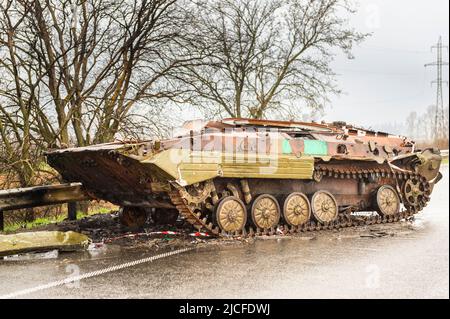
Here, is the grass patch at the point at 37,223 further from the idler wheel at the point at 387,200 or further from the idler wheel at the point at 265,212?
the idler wheel at the point at 387,200

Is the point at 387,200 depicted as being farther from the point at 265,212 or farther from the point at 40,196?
the point at 40,196

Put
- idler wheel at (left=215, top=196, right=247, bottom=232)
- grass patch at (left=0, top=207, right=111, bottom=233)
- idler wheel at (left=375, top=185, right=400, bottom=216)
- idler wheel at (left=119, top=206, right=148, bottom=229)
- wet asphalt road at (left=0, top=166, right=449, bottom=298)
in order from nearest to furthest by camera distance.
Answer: wet asphalt road at (left=0, top=166, right=449, bottom=298) → idler wheel at (left=215, top=196, right=247, bottom=232) → idler wheel at (left=119, top=206, right=148, bottom=229) → grass patch at (left=0, top=207, right=111, bottom=233) → idler wheel at (left=375, top=185, right=400, bottom=216)

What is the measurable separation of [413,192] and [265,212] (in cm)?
471

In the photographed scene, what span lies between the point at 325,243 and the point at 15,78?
7.77 m

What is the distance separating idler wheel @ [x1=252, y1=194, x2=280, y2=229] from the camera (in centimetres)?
1090

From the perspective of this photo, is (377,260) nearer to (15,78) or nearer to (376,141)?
(376,141)

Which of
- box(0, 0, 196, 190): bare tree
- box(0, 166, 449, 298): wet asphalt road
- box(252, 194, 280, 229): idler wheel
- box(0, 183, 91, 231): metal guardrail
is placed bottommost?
box(0, 166, 449, 298): wet asphalt road

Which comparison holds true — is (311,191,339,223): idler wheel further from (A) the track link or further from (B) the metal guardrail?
(B) the metal guardrail

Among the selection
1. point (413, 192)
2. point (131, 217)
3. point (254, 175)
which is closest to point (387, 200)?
point (413, 192)

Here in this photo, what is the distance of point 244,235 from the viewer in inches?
411

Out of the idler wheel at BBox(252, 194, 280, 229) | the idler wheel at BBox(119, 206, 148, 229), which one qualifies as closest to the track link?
the idler wheel at BBox(252, 194, 280, 229)

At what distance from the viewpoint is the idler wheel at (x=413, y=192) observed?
14.1 meters

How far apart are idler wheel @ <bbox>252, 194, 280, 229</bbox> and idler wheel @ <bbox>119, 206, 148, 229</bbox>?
8.59 feet
